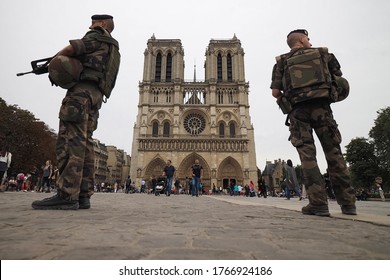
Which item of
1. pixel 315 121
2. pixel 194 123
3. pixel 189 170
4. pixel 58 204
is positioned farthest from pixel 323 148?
pixel 194 123

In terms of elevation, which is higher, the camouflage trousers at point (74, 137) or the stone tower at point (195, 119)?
the stone tower at point (195, 119)

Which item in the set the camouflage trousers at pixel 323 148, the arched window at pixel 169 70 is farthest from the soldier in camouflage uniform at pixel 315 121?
the arched window at pixel 169 70

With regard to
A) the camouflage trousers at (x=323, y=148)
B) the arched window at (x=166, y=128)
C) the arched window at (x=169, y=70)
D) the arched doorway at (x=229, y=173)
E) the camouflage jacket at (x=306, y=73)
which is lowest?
the camouflage trousers at (x=323, y=148)

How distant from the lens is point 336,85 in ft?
10.1

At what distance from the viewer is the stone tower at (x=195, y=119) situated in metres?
29.1

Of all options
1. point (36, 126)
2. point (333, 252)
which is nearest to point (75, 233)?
point (333, 252)

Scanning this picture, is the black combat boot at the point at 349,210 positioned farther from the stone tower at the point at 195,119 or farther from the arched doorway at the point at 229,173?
the arched doorway at the point at 229,173

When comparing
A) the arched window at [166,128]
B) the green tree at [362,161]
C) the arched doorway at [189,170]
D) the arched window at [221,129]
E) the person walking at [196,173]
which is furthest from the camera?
the arched window at [221,129]

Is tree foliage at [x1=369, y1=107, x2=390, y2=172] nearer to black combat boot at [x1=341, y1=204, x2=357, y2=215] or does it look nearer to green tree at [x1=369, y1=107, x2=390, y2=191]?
green tree at [x1=369, y1=107, x2=390, y2=191]

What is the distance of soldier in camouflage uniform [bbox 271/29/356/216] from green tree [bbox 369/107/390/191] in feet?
87.6

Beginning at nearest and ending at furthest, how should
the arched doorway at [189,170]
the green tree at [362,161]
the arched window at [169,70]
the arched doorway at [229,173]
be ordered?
the green tree at [362,161] → the arched doorway at [189,170] → the arched doorway at [229,173] → the arched window at [169,70]

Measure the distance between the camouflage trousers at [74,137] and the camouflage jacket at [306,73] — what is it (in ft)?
8.13
